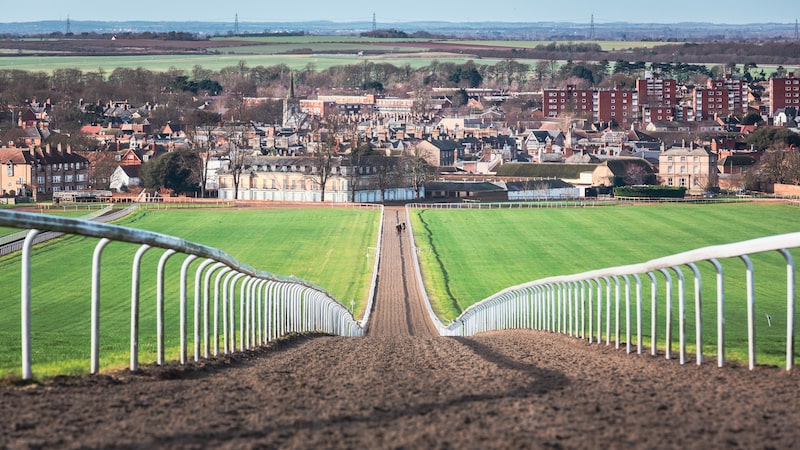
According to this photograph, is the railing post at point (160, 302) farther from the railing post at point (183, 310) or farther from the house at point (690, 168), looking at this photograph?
the house at point (690, 168)

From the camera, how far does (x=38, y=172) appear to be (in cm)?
12075

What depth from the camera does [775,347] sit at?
22109 millimetres

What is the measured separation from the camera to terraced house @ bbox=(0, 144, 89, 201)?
119 metres

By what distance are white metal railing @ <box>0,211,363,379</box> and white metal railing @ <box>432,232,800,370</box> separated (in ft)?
14.0

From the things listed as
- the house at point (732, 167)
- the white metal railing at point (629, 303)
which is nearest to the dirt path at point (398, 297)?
the white metal railing at point (629, 303)

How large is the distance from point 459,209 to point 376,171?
24.2m

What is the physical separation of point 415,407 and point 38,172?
117 metres

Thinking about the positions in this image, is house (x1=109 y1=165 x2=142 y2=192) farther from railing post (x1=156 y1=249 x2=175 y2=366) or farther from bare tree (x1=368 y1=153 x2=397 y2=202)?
railing post (x1=156 y1=249 x2=175 y2=366)

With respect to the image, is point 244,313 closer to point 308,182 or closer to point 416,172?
point 416,172

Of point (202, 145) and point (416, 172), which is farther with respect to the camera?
point (202, 145)

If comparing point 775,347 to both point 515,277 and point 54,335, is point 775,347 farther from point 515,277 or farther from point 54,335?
point 515,277

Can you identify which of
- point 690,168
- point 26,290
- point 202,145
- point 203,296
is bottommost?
point 690,168

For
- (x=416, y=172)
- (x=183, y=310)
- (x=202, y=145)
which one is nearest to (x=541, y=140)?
(x=416, y=172)

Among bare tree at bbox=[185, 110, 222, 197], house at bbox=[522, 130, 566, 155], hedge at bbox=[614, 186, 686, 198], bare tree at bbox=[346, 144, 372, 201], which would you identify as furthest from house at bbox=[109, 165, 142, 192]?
house at bbox=[522, 130, 566, 155]
